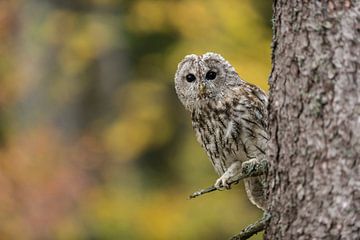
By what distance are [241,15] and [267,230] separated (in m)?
7.47

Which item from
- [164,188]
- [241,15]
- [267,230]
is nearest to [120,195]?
[164,188]

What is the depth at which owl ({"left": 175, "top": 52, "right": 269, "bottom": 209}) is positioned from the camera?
5.09 m

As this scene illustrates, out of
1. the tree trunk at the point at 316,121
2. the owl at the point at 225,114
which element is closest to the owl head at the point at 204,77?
the owl at the point at 225,114

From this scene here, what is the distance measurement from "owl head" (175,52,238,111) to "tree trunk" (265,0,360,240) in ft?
5.54

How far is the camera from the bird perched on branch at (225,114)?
5.09 m

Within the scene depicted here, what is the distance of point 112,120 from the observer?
12.4 m

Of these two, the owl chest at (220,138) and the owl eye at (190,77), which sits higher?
the owl eye at (190,77)

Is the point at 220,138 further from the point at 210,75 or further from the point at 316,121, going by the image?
the point at 316,121

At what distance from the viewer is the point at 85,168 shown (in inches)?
408

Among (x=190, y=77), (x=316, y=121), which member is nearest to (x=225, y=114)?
(x=190, y=77)

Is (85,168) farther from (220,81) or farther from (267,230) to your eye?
(267,230)

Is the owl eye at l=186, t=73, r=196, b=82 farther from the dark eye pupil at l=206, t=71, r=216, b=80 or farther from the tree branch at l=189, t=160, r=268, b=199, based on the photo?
the tree branch at l=189, t=160, r=268, b=199

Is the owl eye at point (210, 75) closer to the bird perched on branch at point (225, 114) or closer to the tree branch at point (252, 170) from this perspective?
the bird perched on branch at point (225, 114)

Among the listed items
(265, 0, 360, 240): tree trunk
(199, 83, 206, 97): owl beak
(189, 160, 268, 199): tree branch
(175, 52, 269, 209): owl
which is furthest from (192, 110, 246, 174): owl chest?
(265, 0, 360, 240): tree trunk
